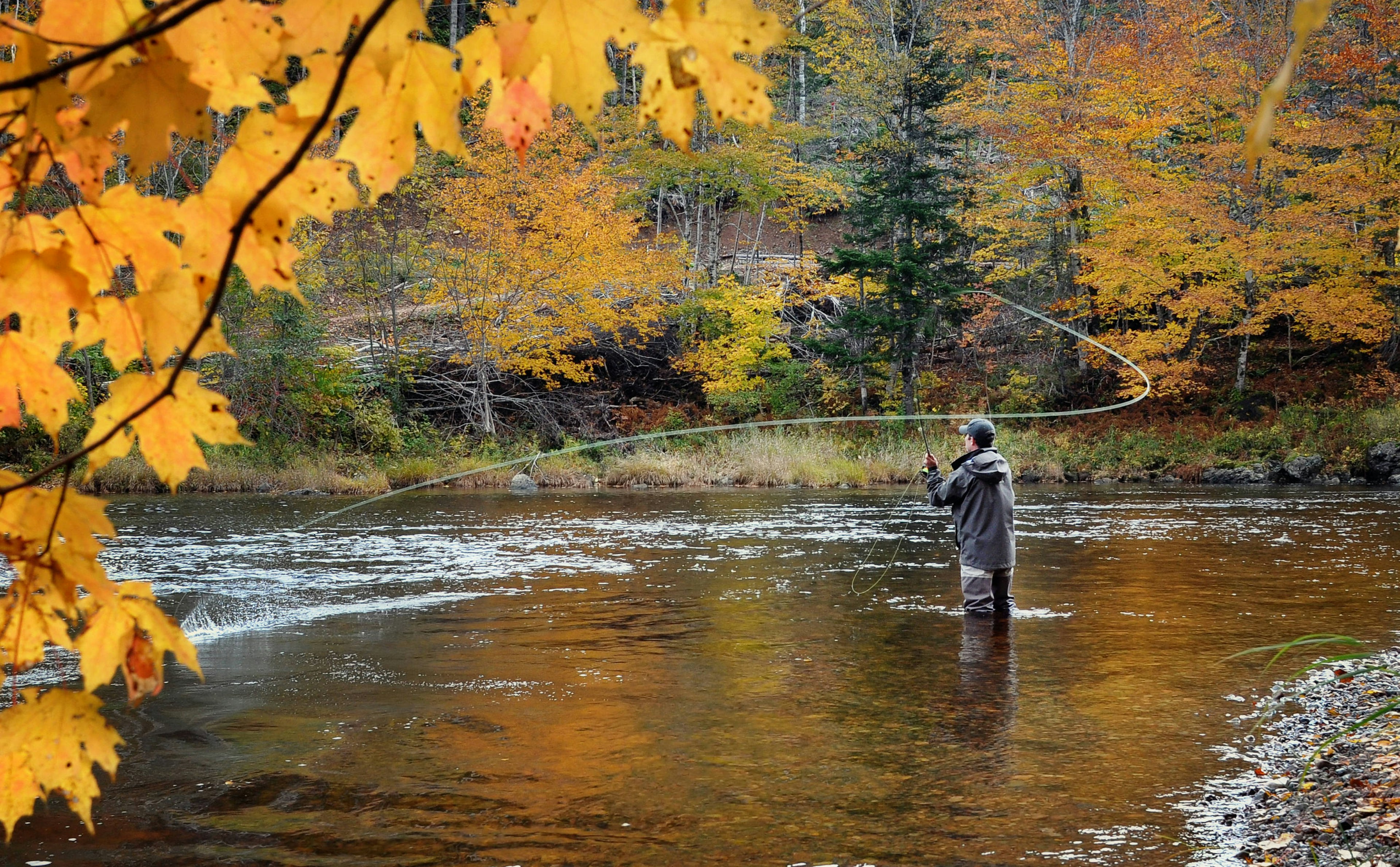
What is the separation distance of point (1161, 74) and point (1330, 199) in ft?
16.2

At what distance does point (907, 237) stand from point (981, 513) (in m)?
25.1

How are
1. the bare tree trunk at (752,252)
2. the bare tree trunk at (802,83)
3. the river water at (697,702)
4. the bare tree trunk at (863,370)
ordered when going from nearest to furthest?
the river water at (697,702) < the bare tree trunk at (863,370) < the bare tree trunk at (752,252) < the bare tree trunk at (802,83)

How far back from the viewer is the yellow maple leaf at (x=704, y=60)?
3.84ft

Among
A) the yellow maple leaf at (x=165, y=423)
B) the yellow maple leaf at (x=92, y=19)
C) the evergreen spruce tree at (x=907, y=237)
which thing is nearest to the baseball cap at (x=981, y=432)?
the yellow maple leaf at (x=165, y=423)

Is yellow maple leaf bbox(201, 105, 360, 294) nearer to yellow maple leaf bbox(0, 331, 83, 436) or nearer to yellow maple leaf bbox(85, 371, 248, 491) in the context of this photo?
yellow maple leaf bbox(85, 371, 248, 491)

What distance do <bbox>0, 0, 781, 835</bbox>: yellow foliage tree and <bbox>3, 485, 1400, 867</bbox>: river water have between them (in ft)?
10.8

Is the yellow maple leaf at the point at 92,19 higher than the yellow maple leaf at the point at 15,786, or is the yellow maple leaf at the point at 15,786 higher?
the yellow maple leaf at the point at 92,19

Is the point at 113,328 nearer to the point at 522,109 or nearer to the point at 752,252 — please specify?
the point at 522,109

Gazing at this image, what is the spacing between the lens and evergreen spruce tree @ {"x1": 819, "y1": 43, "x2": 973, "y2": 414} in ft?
104

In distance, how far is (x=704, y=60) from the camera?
121 cm

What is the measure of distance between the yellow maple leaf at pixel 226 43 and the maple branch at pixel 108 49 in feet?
0.22

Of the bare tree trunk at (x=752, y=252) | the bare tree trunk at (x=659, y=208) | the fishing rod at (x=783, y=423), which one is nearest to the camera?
the fishing rod at (x=783, y=423)

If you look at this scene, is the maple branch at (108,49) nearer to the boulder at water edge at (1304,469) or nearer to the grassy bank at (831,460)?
the grassy bank at (831,460)

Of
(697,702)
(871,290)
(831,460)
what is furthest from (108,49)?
(871,290)
